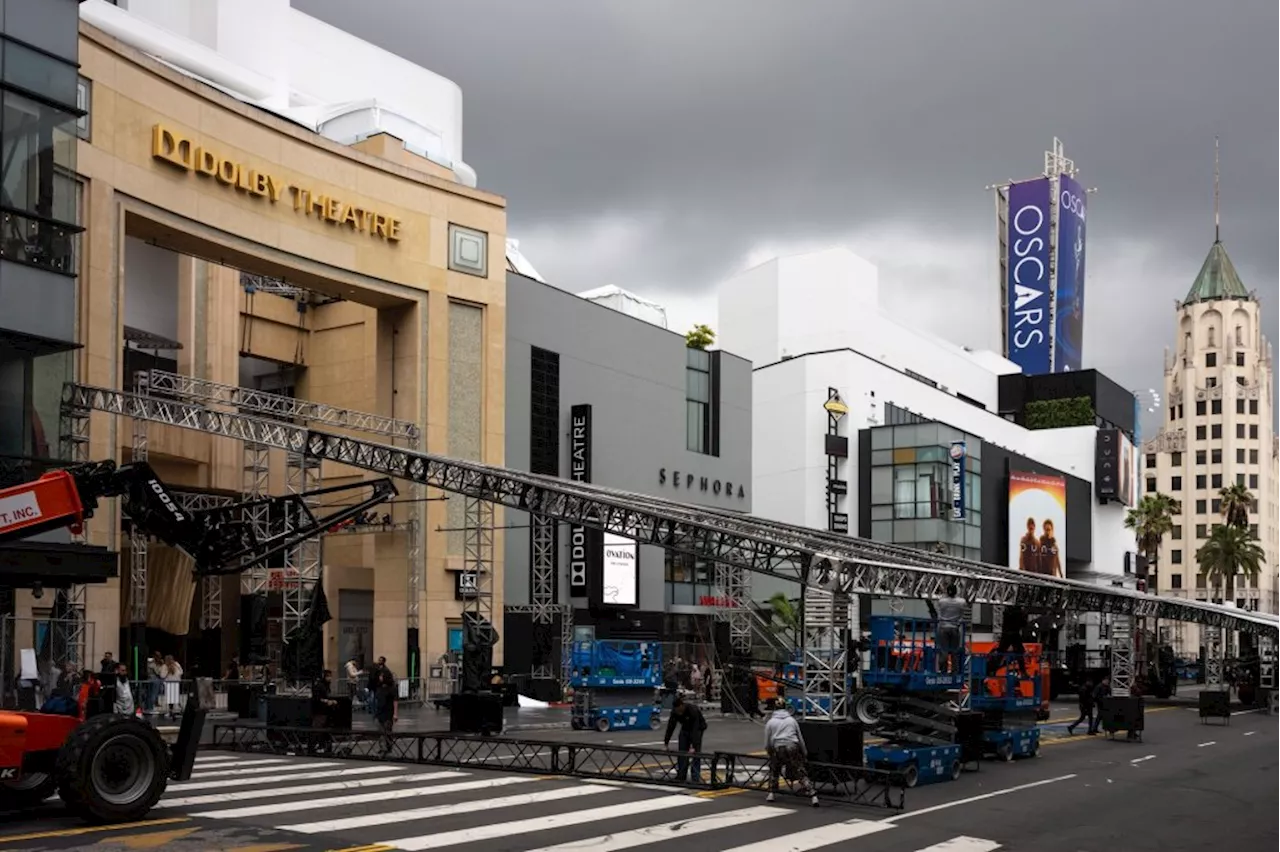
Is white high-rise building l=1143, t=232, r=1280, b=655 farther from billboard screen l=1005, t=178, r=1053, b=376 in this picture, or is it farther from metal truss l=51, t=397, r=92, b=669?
metal truss l=51, t=397, r=92, b=669

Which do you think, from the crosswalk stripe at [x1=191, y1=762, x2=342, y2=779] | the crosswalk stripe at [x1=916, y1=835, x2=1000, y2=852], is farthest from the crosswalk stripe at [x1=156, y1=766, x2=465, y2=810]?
the crosswalk stripe at [x1=916, y1=835, x2=1000, y2=852]

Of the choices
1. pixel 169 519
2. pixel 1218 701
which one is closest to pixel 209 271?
pixel 169 519

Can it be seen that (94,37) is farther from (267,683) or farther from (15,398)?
(267,683)

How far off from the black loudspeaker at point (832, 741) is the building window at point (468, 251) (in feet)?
110

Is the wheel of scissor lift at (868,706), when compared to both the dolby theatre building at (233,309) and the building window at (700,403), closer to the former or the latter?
the dolby theatre building at (233,309)

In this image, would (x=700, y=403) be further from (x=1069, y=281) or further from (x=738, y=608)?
(x=1069, y=281)

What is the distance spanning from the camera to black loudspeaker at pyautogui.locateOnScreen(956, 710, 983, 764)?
29469 mm

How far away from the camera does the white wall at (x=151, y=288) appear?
49.3m

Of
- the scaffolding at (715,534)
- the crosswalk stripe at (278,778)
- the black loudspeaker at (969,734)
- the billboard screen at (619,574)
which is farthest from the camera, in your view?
the billboard screen at (619,574)

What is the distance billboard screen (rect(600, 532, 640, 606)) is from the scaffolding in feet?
75.5

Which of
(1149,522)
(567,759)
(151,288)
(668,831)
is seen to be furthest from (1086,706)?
(1149,522)

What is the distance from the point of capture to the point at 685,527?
28312mm

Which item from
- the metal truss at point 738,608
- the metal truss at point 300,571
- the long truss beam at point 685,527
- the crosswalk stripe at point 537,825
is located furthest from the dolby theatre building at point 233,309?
the crosswalk stripe at point 537,825

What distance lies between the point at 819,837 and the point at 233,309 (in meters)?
40.1
